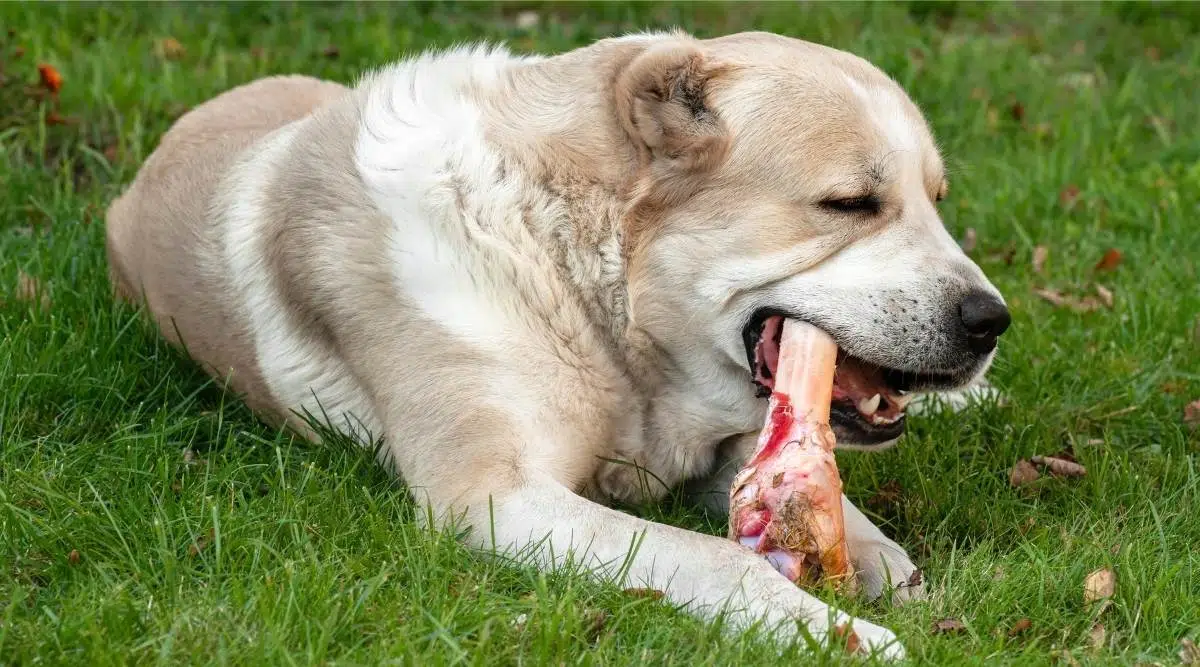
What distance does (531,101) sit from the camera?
3904 millimetres

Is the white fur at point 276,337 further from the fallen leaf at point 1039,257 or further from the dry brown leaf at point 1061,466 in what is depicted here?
the fallen leaf at point 1039,257

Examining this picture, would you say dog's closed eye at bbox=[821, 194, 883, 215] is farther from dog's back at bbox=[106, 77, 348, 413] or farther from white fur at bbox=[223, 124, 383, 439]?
dog's back at bbox=[106, 77, 348, 413]

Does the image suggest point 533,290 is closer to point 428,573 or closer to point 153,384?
point 428,573

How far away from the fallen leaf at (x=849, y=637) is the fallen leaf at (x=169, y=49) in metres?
5.31

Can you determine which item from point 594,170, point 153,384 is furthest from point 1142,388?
point 153,384

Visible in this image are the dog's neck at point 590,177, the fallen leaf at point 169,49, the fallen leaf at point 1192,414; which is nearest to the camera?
the dog's neck at point 590,177

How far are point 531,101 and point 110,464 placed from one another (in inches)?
58.9

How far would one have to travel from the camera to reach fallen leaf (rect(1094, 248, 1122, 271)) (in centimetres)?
615

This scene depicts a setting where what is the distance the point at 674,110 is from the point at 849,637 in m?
1.43

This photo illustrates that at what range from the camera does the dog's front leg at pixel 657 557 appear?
308cm

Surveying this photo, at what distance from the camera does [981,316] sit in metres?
3.62

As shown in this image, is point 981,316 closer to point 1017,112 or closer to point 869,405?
point 869,405

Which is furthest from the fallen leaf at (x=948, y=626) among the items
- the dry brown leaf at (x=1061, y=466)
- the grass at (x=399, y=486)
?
the dry brown leaf at (x=1061, y=466)

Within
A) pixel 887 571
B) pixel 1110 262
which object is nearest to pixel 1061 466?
pixel 887 571
